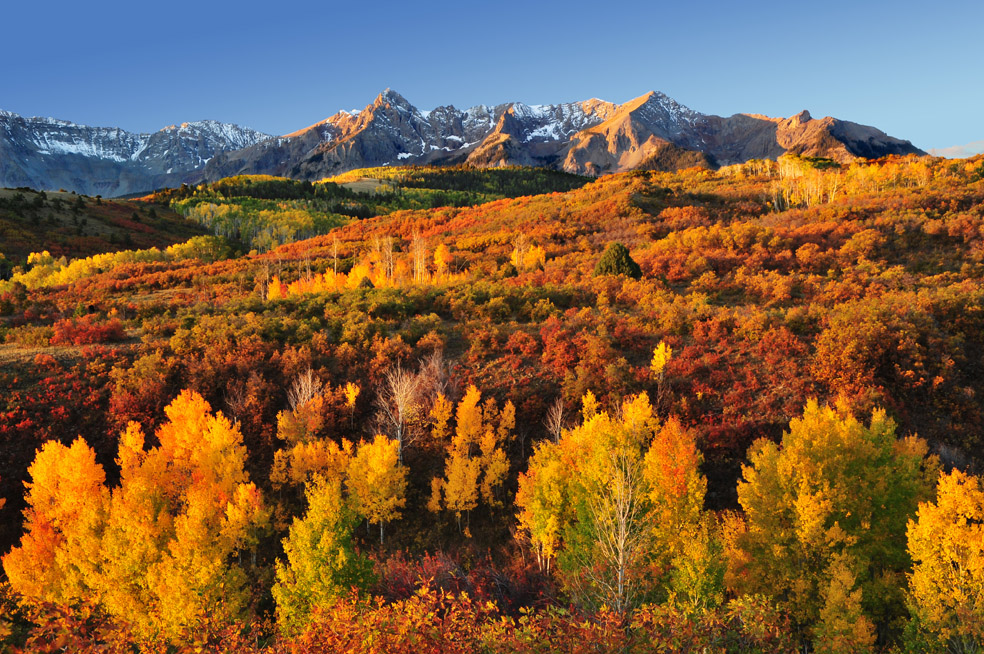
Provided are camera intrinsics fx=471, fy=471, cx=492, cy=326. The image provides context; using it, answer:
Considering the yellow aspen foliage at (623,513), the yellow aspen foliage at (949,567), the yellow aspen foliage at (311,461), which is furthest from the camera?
the yellow aspen foliage at (311,461)

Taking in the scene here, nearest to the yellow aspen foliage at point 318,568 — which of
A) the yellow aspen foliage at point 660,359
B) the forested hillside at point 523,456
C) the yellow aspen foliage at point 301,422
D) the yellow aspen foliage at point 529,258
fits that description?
the forested hillside at point 523,456

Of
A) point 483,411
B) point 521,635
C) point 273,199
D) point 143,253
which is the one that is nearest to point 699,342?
point 483,411

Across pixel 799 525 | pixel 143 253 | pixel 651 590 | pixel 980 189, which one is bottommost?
pixel 651 590

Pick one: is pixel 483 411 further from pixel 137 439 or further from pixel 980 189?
pixel 980 189

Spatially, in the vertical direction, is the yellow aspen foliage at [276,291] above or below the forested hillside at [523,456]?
above

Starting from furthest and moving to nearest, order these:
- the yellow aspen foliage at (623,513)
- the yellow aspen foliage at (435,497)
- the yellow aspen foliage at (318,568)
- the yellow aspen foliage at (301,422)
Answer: the yellow aspen foliage at (301,422), the yellow aspen foliage at (435,497), the yellow aspen foliage at (318,568), the yellow aspen foliage at (623,513)

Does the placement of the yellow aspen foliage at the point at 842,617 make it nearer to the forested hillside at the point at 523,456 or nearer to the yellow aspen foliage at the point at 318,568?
the forested hillside at the point at 523,456

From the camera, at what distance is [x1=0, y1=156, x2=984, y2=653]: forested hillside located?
15164 mm

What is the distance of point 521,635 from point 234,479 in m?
20.5

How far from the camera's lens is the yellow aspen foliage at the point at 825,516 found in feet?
57.2

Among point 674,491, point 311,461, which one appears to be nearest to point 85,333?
point 311,461

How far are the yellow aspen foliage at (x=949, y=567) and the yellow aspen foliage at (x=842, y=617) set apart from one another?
4.99 ft

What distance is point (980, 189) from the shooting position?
6750 centimetres

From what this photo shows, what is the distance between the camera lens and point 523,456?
29.5 m
